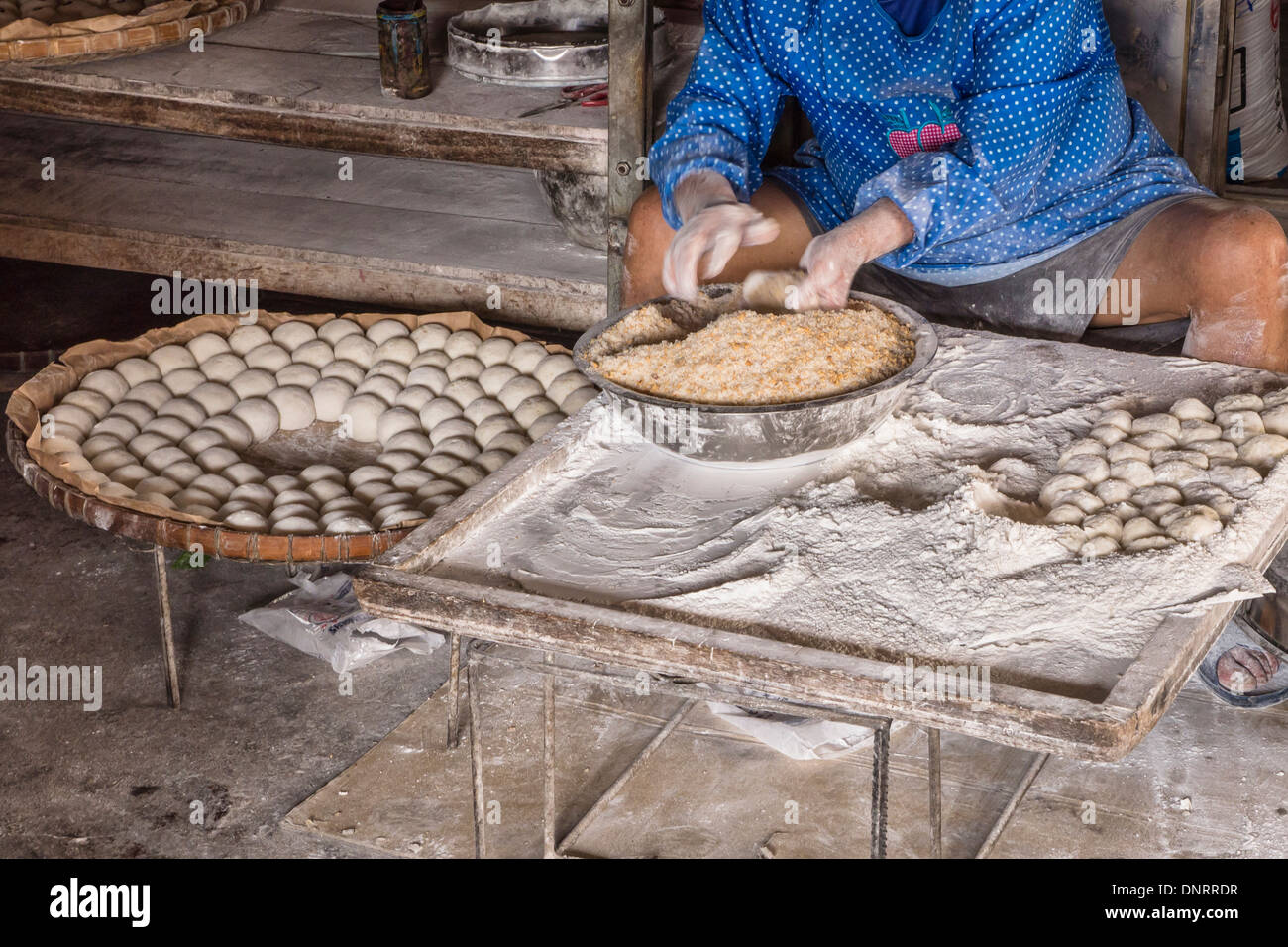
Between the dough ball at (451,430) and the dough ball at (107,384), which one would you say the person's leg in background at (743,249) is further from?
the dough ball at (107,384)

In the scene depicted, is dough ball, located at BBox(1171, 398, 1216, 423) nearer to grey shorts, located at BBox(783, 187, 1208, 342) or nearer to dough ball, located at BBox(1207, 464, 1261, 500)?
dough ball, located at BBox(1207, 464, 1261, 500)

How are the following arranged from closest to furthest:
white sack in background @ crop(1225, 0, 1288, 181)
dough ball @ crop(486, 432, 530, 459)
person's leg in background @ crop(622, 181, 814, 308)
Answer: person's leg in background @ crop(622, 181, 814, 308)
dough ball @ crop(486, 432, 530, 459)
white sack in background @ crop(1225, 0, 1288, 181)

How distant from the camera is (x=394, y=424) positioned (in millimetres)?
2752

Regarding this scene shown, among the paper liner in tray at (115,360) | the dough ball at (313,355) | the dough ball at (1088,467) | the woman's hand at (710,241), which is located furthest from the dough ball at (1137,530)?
the dough ball at (313,355)

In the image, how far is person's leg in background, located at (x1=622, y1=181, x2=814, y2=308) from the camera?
2438 mm

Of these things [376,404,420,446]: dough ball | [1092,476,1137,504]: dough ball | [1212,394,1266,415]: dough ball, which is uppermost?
[1212,394,1266,415]: dough ball

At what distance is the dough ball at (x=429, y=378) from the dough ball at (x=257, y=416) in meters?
0.29

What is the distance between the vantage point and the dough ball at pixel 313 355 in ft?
9.53

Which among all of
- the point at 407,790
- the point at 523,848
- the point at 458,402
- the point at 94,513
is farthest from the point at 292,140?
the point at 523,848

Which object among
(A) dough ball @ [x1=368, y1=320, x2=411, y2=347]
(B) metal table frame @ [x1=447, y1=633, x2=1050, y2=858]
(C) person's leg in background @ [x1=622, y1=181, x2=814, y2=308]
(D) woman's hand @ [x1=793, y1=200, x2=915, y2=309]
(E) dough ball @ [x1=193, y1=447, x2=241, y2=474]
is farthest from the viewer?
(A) dough ball @ [x1=368, y1=320, x2=411, y2=347]

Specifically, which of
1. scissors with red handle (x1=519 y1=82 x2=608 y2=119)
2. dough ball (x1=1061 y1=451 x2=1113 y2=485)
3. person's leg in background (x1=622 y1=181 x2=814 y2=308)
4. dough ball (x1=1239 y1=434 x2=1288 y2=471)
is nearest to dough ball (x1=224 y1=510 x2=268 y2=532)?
person's leg in background (x1=622 y1=181 x2=814 y2=308)

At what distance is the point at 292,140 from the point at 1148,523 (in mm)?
2070

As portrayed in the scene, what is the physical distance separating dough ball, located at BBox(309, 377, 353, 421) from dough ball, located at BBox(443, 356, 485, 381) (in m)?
0.21

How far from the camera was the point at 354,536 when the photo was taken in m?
2.18
